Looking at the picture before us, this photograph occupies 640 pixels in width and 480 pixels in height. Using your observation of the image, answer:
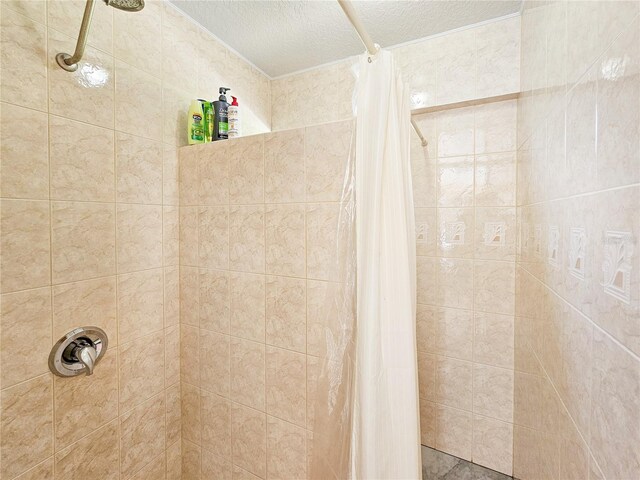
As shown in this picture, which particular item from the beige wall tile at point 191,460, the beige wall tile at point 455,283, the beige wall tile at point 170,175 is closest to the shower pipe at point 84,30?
the beige wall tile at point 170,175

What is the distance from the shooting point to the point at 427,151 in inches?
55.0

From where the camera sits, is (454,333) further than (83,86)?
Yes

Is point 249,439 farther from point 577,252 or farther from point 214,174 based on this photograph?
point 577,252

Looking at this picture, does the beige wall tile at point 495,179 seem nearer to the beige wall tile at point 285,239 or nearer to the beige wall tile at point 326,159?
the beige wall tile at point 326,159

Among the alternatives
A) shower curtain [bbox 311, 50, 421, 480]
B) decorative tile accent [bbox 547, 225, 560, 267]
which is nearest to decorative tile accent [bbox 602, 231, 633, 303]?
decorative tile accent [bbox 547, 225, 560, 267]

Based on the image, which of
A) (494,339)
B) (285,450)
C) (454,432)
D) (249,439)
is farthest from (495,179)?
(249,439)

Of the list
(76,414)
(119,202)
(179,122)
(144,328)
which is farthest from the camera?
(179,122)

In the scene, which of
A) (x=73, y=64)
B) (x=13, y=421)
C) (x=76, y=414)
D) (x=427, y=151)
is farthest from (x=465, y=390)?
(x=73, y=64)

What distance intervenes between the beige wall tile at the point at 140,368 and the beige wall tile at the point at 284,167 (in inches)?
29.6

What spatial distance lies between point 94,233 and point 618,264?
4.32 ft

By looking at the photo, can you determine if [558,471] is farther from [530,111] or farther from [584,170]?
[530,111]

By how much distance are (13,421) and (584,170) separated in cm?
150

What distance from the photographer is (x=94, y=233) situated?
1020 mm

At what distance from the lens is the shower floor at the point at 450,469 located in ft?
4.18
